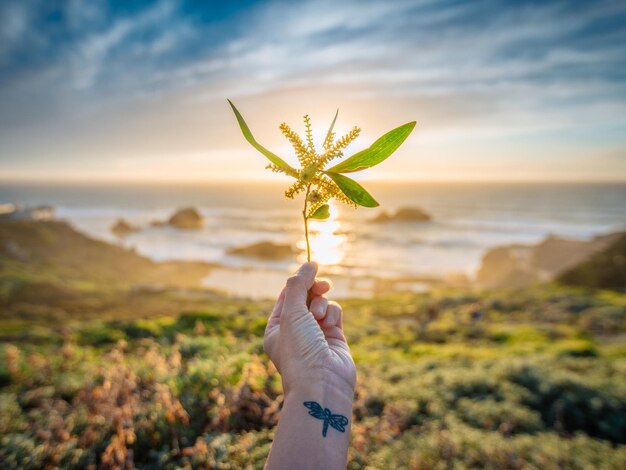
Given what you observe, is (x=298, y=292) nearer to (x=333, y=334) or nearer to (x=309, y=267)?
(x=309, y=267)

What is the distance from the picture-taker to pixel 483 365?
8.30 metres

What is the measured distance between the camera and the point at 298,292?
2.32 meters

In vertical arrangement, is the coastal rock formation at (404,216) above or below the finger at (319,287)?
below

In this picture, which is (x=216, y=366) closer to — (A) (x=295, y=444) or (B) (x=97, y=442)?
(B) (x=97, y=442)

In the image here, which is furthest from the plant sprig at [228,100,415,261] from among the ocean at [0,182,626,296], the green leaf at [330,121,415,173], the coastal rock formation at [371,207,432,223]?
the coastal rock formation at [371,207,432,223]

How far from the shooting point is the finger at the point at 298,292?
7.58 ft

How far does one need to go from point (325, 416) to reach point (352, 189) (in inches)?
51.2

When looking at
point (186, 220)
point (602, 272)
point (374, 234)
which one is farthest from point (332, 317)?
point (186, 220)

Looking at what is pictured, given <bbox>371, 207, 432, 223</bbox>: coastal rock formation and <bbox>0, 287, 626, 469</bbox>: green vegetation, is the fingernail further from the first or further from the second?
<bbox>371, 207, 432, 223</bbox>: coastal rock formation

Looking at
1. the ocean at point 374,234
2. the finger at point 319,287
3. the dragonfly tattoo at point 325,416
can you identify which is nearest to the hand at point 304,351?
the dragonfly tattoo at point 325,416

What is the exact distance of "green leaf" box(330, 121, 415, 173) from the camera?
71.0 inches

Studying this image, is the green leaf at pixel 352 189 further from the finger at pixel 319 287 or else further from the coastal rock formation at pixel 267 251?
the coastal rock formation at pixel 267 251

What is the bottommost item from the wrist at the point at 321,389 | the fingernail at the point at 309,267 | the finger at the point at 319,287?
the wrist at the point at 321,389

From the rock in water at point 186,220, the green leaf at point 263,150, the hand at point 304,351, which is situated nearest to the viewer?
the green leaf at point 263,150
